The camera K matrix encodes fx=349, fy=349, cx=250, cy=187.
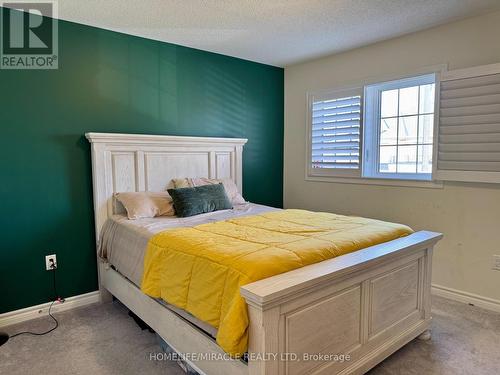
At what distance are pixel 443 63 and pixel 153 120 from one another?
2.62 m

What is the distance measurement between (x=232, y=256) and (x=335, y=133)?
8.45 feet

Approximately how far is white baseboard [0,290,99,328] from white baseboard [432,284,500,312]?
3.03 meters

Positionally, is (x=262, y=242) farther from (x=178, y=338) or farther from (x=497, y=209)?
(x=497, y=209)

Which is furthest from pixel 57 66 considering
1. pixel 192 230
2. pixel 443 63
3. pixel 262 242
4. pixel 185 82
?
pixel 443 63

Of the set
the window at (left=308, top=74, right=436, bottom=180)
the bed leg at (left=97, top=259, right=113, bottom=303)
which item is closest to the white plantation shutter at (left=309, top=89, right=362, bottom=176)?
the window at (left=308, top=74, right=436, bottom=180)

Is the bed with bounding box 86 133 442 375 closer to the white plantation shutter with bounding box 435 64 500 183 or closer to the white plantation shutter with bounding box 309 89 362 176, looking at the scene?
the white plantation shutter with bounding box 435 64 500 183

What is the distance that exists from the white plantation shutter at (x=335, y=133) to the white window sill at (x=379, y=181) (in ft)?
0.19

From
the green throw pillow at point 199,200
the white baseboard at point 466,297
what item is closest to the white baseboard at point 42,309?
the green throw pillow at point 199,200

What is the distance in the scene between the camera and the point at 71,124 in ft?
9.39

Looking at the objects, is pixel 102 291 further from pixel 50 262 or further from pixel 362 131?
pixel 362 131

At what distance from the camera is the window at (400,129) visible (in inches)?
126

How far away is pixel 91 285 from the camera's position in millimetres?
3047

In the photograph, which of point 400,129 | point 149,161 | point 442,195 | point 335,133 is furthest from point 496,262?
point 149,161

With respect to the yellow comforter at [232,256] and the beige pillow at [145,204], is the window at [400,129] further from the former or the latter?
the beige pillow at [145,204]
